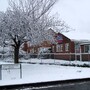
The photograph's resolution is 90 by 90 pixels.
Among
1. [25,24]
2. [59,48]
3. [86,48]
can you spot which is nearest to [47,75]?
[25,24]

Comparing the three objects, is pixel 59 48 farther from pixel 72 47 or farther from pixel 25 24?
pixel 25 24

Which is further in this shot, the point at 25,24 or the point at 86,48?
the point at 86,48

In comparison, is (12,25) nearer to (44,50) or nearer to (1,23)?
(1,23)

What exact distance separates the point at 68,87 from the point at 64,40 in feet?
101

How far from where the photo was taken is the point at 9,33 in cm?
2520

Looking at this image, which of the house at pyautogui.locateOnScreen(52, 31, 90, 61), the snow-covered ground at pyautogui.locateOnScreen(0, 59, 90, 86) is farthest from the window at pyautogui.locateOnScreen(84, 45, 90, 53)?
the snow-covered ground at pyautogui.locateOnScreen(0, 59, 90, 86)

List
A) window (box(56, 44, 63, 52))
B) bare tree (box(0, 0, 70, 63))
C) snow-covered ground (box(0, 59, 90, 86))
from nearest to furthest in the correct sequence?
1. snow-covered ground (box(0, 59, 90, 86))
2. bare tree (box(0, 0, 70, 63))
3. window (box(56, 44, 63, 52))

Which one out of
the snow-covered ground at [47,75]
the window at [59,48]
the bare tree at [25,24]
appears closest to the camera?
the snow-covered ground at [47,75]

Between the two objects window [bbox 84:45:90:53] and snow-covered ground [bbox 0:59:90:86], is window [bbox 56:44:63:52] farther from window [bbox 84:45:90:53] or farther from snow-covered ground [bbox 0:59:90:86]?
snow-covered ground [bbox 0:59:90:86]

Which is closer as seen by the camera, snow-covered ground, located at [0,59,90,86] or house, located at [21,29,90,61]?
snow-covered ground, located at [0,59,90,86]

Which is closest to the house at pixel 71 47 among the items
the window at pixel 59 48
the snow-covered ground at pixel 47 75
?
the window at pixel 59 48

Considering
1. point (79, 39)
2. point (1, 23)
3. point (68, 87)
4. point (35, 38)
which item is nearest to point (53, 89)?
point (68, 87)

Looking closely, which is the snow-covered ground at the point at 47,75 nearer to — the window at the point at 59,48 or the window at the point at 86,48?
the window at the point at 86,48

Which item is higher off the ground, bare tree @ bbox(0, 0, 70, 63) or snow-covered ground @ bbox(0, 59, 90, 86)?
bare tree @ bbox(0, 0, 70, 63)
